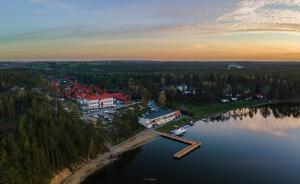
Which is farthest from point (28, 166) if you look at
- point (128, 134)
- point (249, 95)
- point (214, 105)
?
point (249, 95)

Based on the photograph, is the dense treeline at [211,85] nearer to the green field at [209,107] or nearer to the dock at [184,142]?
the green field at [209,107]

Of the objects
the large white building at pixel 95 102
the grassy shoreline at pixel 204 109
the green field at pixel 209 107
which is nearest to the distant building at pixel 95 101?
the large white building at pixel 95 102

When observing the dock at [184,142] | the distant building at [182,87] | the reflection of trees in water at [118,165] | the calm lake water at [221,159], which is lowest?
the reflection of trees in water at [118,165]

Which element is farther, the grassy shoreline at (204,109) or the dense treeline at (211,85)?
the dense treeline at (211,85)

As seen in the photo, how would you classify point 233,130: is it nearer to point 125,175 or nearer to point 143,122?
point 143,122

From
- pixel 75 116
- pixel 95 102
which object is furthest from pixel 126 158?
pixel 95 102

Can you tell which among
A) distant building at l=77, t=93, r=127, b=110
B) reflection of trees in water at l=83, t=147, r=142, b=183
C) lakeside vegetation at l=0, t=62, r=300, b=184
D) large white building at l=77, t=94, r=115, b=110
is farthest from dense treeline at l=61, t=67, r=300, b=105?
reflection of trees in water at l=83, t=147, r=142, b=183
